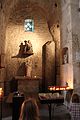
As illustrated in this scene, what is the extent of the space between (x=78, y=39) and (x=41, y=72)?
5.64m

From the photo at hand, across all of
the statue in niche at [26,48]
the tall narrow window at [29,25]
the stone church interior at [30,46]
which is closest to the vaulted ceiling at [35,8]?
the stone church interior at [30,46]

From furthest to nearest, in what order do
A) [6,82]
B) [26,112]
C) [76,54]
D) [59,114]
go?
1. [6,82]
2. [76,54]
3. [59,114]
4. [26,112]

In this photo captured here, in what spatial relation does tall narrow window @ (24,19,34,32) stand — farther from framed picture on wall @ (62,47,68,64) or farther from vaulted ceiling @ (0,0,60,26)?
framed picture on wall @ (62,47,68,64)

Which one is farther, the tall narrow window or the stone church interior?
the tall narrow window

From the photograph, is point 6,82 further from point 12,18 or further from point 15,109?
point 15,109

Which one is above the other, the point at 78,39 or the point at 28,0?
the point at 28,0

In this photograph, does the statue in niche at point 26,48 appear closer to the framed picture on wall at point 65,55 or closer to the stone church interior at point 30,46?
the stone church interior at point 30,46

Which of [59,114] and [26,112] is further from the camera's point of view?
[59,114]

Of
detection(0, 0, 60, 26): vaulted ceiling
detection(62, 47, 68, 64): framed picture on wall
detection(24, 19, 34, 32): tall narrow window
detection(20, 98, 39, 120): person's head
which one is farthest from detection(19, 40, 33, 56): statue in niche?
detection(20, 98, 39, 120): person's head

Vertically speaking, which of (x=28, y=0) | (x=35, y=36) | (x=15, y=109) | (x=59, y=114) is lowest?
(x=59, y=114)

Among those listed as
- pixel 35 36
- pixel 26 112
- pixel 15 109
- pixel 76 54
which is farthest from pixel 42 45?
pixel 26 112

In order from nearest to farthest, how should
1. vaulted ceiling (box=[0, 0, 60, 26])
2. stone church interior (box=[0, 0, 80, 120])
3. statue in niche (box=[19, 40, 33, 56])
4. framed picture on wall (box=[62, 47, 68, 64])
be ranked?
framed picture on wall (box=[62, 47, 68, 64]) → stone church interior (box=[0, 0, 80, 120]) → vaulted ceiling (box=[0, 0, 60, 26]) → statue in niche (box=[19, 40, 33, 56])

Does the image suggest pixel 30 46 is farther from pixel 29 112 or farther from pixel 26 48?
pixel 29 112

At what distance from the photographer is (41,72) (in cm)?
1491
